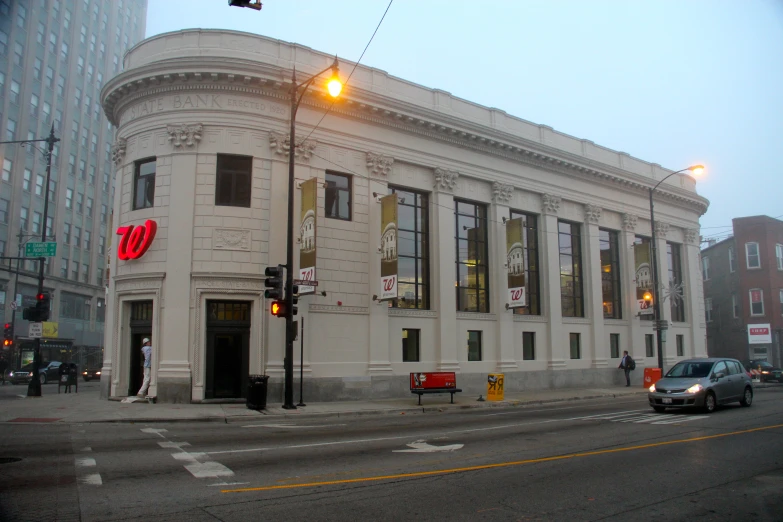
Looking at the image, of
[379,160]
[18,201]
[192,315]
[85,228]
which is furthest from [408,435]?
[85,228]

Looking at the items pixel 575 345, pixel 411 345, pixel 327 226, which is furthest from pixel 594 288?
pixel 327 226

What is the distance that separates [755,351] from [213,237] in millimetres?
48510

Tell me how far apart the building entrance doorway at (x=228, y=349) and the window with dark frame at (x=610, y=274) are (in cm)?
2242

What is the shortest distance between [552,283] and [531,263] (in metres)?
1.51

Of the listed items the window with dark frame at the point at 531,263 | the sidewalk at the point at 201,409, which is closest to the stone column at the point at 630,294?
the window with dark frame at the point at 531,263

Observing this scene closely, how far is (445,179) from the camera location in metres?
28.5

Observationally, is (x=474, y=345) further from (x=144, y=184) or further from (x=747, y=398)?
(x=144, y=184)

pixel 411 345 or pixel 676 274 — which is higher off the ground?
pixel 676 274

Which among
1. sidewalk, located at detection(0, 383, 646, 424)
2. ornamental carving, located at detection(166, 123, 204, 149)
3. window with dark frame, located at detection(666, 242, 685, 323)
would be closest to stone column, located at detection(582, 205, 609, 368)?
window with dark frame, located at detection(666, 242, 685, 323)

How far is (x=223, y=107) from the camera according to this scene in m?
23.2

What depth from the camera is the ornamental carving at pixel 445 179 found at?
92.6 ft

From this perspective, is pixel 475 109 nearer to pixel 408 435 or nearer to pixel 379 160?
pixel 379 160

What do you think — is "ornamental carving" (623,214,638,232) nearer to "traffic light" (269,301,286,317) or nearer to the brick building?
the brick building

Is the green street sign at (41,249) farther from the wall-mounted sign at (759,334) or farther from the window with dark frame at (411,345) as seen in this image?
the wall-mounted sign at (759,334)
